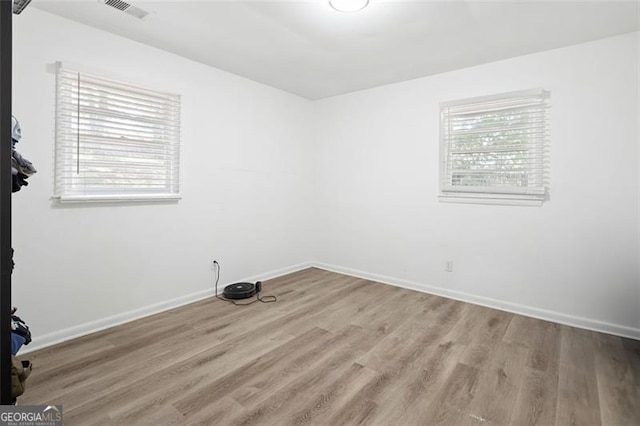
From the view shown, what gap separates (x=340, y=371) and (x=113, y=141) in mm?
2683

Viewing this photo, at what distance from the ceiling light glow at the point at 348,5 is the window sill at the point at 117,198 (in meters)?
2.25

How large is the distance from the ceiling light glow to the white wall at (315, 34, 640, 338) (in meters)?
1.77

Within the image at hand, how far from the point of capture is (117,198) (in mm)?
2863

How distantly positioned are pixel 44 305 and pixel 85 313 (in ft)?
0.98

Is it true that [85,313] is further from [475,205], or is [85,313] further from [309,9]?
[475,205]

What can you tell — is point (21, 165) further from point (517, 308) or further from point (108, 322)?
point (517, 308)

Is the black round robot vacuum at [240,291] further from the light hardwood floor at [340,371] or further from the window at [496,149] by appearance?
the window at [496,149]

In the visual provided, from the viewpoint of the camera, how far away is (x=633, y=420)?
1780mm

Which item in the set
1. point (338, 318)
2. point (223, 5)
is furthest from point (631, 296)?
point (223, 5)

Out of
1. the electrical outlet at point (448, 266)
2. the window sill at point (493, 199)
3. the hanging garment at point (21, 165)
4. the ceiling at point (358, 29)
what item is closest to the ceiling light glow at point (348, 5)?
the ceiling at point (358, 29)

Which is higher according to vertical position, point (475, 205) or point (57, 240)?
point (475, 205)

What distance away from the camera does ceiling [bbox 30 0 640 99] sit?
7.81 ft

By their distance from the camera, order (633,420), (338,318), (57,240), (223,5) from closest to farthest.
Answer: (633,420) → (223,5) → (57,240) → (338,318)

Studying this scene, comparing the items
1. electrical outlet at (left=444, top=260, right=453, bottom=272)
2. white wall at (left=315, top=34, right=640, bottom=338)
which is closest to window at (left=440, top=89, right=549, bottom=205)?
white wall at (left=315, top=34, right=640, bottom=338)
